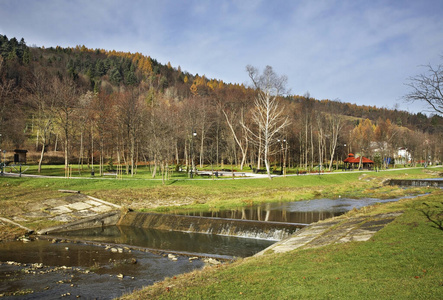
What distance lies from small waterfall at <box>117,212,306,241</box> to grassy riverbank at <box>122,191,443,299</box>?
7.53 meters

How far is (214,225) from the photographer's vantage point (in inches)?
814

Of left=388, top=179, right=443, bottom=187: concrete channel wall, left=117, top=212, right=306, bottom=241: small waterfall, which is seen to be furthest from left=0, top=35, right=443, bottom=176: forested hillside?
left=117, top=212, right=306, bottom=241: small waterfall

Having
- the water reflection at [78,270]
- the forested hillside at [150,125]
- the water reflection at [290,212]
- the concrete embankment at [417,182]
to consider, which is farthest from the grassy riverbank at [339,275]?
the concrete embankment at [417,182]

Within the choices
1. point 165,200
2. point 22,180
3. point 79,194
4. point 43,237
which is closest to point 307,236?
point 43,237

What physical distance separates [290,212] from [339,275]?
1754 cm

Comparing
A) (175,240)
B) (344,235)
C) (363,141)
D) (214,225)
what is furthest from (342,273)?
(363,141)

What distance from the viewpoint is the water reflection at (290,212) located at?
23188mm

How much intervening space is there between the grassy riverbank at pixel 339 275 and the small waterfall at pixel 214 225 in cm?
753

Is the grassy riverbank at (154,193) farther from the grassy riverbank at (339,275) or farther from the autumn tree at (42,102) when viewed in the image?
the grassy riverbank at (339,275)

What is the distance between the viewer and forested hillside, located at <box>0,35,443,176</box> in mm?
48906

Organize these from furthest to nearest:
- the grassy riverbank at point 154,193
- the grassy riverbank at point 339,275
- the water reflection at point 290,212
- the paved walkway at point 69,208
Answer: the grassy riverbank at point 154,193
the water reflection at point 290,212
the paved walkway at point 69,208
the grassy riverbank at point 339,275

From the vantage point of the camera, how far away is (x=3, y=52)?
128250 millimetres

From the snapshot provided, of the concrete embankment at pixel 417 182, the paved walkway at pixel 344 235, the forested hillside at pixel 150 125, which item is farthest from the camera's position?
the forested hillside at pixel 150 125

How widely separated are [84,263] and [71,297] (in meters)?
4.28
